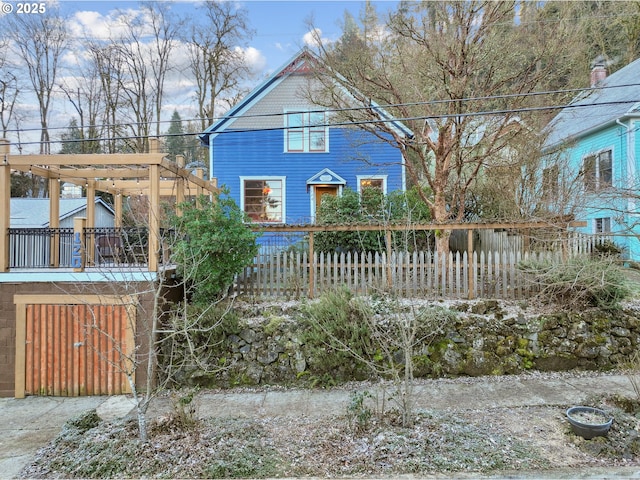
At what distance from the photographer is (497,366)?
6.78 meters

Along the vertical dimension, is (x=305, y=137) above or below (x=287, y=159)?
above

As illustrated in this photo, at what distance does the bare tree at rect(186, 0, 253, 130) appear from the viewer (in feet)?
71.5

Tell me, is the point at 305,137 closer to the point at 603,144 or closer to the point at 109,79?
the point at 603,144

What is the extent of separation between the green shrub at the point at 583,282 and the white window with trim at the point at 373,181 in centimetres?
779

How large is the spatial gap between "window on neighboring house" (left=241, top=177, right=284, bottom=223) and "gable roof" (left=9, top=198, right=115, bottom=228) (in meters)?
6.74

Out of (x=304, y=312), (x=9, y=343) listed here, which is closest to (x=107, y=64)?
(x=9, y=343)

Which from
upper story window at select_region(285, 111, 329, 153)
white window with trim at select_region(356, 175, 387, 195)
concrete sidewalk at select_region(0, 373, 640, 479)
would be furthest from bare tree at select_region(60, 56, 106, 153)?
concrete sidewalk at select_region(0, 373, 640, 479)

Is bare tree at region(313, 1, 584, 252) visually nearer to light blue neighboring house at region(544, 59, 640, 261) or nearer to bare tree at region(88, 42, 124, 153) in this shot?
light blue neighboring house at region(544, 59, 640, 261)

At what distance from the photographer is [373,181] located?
1474 centimetres

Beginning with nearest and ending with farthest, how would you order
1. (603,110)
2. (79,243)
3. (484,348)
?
(484,348)
(79,243)
(603,110)

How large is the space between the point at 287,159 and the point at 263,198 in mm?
1748

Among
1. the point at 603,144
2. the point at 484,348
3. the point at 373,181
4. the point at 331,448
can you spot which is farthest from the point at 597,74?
the point at 331,448

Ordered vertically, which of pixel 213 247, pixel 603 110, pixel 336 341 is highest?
pixel 603 110

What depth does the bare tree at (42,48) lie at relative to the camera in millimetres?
17906
